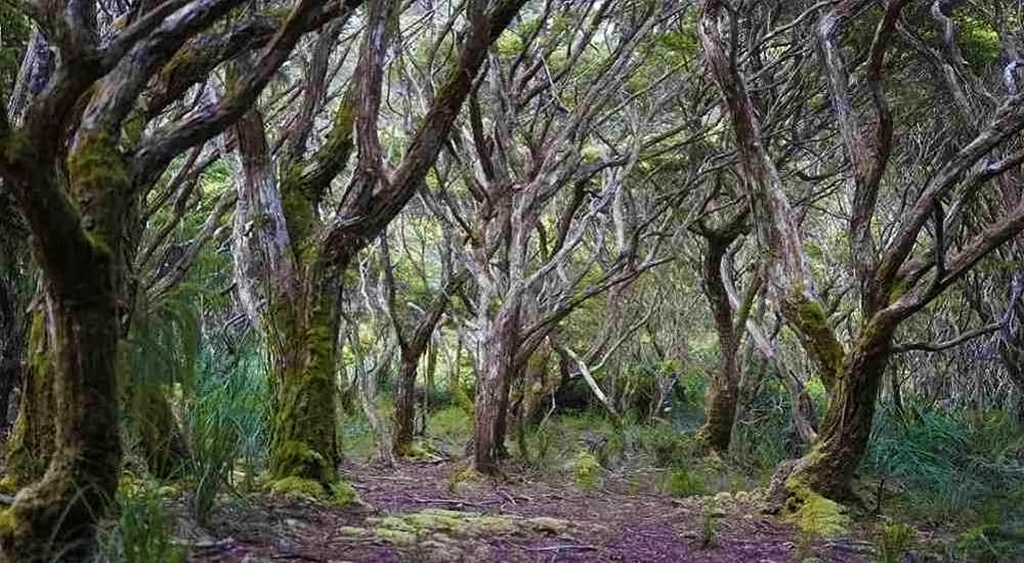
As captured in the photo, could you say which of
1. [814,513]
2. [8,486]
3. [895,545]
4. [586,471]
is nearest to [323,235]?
[8,486]

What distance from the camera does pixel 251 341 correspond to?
6141 mm

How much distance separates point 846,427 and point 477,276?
12.1 feet

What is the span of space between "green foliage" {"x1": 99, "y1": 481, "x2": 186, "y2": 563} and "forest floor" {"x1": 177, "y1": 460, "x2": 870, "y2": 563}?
2.11 feet

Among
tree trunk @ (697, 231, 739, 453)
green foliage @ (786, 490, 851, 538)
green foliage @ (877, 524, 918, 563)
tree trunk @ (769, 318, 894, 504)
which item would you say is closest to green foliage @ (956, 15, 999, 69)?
tree trunk @ (697, 231, 739, 453)

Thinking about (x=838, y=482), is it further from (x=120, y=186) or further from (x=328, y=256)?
(x=120, y=186)

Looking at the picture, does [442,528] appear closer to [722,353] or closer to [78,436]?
[78,436]

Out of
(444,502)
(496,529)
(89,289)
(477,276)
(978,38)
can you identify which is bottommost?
(496,529)

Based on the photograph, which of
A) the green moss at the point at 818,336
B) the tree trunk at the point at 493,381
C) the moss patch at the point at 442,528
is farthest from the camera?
the tree trunk at the point at 493,381

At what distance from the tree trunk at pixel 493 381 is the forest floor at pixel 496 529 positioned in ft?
0.84

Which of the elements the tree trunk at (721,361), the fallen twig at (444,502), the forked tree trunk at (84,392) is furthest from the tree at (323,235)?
the tree trunk at (721,361)

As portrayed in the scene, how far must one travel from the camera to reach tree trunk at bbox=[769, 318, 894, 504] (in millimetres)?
6574

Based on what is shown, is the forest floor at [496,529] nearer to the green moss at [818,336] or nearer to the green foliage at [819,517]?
the green foliage at [819,517]

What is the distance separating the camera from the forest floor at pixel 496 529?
438cm

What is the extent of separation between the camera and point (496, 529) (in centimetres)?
553
